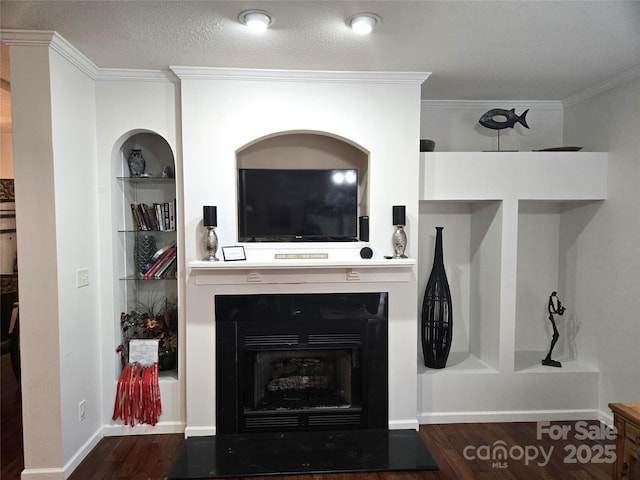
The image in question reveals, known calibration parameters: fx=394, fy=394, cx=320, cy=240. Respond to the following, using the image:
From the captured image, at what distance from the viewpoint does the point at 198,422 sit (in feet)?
9.31

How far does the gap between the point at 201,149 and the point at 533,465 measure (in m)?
3.07

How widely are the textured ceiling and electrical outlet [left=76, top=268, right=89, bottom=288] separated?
1396 mm

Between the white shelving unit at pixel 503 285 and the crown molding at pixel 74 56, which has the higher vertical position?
the crown molding at pixel 74 56

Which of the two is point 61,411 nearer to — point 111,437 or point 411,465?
point 111,437

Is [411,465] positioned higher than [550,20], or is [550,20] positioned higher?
[550,20]

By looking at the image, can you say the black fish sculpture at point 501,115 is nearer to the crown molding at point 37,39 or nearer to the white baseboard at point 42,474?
the crown molding at point 37,39

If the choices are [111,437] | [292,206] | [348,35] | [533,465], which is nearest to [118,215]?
[292,206]

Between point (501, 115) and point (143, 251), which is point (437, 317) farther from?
point (143, 251)

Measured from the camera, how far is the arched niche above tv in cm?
312

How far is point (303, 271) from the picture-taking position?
2.81 m

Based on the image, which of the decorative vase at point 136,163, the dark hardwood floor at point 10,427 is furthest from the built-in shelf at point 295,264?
the dark hardwood floor at point 10,427

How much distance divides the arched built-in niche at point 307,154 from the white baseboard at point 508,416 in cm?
171

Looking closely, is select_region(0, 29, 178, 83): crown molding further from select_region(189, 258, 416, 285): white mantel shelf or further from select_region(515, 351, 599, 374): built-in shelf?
select_region(515, 351, 599, 374): built-in shelf

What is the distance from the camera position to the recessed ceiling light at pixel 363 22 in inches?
78.7
